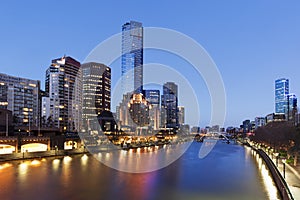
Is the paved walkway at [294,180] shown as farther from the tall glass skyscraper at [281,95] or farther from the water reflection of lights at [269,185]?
the tall glass skyscraper at [281,95]

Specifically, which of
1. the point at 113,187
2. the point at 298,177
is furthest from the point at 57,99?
the point at 298,177

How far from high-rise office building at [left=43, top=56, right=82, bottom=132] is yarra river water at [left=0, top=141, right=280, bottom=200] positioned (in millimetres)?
43153

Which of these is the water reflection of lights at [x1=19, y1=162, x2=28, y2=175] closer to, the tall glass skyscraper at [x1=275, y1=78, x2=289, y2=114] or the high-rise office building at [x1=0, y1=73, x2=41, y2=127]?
the high-rise office building at [x1=0, y1=73, x2=41, y2=127]

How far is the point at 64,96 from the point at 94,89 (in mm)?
18341

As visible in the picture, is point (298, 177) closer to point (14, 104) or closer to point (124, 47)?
point (14, 104)

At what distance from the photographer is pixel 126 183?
15328mm

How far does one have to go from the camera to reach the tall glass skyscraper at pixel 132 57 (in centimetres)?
10862

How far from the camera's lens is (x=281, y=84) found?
406ft

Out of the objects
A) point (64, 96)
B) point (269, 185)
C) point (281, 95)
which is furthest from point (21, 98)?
point (281, 95)

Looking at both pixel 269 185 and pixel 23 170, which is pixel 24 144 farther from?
pixel 269 185

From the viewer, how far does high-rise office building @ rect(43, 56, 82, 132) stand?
62500 mm

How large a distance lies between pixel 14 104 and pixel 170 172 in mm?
46211

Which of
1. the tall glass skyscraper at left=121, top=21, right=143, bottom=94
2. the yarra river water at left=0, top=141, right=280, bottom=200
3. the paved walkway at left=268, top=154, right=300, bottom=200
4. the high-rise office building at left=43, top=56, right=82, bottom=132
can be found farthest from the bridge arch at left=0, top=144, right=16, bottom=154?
the tall glass skyscraper at left=121, top=21, right=143, bottom=94

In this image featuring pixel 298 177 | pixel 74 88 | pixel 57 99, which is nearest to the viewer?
pixel 298 177
